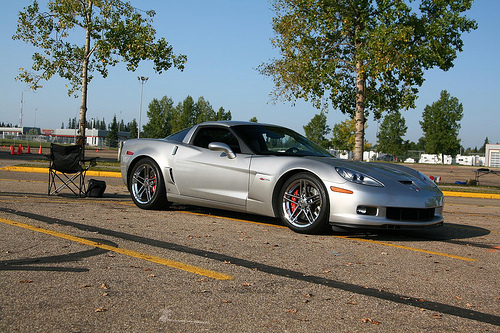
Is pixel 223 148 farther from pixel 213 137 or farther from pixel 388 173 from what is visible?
pixel 388 173

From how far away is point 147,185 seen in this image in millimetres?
7660

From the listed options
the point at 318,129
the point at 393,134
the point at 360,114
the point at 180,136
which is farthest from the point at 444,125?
the point at 180,136

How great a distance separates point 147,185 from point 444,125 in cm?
8247

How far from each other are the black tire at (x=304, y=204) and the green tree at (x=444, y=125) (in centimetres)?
8117

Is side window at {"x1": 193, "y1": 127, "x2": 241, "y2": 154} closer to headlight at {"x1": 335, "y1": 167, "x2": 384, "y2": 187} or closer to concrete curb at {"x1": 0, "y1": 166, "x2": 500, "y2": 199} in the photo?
headlight at {"x1": 335, "y1": 167, "x2": 384, "y2": 187}

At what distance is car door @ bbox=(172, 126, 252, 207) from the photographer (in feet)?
21.4

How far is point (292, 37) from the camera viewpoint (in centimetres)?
2059

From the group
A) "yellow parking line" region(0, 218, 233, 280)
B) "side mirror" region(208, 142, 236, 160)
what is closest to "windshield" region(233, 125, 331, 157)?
"side mirror" region(208, 142, 236, 160)

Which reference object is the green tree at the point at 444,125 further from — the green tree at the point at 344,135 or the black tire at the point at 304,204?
the black tire at the point at 304,204

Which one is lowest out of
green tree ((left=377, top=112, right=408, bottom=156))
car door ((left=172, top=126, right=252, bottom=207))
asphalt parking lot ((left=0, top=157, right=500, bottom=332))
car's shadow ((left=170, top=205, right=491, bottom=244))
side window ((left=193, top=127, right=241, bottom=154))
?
asphalt parking lot ((left=0, top=157, right=500, bottom=332))

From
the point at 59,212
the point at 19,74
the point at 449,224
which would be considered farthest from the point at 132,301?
the point at 19,74

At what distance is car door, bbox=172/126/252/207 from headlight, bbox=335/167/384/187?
127 centimetres

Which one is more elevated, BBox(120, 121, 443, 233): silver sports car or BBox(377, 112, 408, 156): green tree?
BBox(377, 112, 408, 156): green tree

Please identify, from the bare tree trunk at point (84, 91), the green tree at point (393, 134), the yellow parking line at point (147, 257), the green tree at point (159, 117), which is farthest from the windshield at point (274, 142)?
the green tree at point (393, 134)
